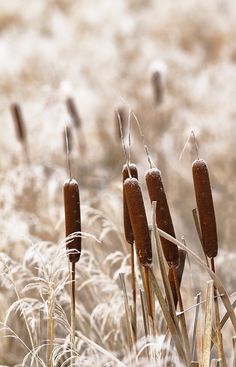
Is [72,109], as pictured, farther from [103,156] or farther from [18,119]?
[103,156]

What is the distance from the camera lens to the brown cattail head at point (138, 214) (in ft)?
4.28

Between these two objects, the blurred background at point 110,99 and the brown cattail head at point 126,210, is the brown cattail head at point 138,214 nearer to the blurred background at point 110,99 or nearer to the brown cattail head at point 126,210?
the brown cattail head at point 126,210

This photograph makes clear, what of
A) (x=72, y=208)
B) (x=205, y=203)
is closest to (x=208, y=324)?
(x=205, y=203)

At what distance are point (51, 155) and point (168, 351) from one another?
12.9 ft

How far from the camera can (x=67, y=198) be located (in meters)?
1.44

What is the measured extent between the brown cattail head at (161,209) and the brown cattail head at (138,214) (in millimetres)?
30

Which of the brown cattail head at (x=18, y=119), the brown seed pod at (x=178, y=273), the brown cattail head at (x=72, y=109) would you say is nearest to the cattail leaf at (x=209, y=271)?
the brown seed pod at (x=178, y=273)

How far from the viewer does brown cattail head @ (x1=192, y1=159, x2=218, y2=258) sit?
1.34 metres

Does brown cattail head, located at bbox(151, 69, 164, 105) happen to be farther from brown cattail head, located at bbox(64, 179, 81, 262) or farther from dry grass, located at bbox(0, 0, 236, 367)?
brown cattail head, located at bbox(64, 179, 81, 262)

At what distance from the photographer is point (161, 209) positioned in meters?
1.34

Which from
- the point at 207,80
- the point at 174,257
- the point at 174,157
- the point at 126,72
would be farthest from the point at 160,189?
the point at 126,72

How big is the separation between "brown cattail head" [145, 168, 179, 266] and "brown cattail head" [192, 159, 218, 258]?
2.4 inches

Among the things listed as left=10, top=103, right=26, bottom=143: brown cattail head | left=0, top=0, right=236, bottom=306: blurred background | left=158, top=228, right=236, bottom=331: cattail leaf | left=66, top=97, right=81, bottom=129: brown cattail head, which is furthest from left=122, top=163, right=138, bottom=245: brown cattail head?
left=66, top=97, right=81, bottom=129: brown cattail head

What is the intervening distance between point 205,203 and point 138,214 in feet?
0.44
